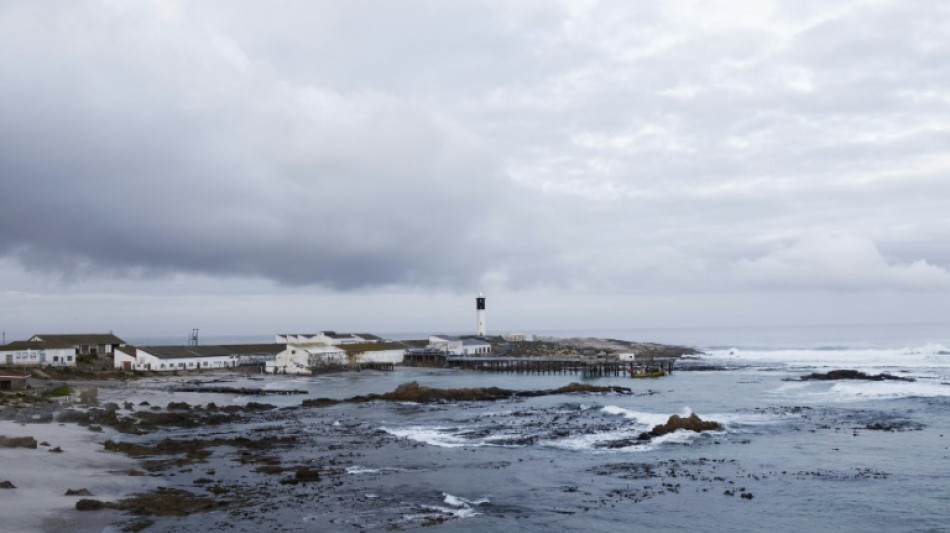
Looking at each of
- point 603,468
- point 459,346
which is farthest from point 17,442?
point 459,346

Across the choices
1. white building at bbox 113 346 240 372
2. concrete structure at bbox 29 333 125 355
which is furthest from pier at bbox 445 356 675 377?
concrete structure at bbox 29 333 125 355

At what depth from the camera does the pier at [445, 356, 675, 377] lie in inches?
3391

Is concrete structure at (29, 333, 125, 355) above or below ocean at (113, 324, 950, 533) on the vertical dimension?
above

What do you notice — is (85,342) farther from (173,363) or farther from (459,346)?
(459,346)

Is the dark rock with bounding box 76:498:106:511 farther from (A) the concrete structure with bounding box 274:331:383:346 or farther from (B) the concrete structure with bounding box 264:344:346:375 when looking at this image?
(A) the concrete structure with bounding box 274:331:383:346

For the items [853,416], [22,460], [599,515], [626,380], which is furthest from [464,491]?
[626,380]

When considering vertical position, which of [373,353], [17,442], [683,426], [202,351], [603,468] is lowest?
[603,468]

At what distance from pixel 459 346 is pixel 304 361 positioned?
A: 99.6 ft

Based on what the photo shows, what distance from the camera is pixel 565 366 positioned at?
305 feet

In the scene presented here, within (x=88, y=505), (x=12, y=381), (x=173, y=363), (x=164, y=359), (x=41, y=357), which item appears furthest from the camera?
(x=173, y=363)

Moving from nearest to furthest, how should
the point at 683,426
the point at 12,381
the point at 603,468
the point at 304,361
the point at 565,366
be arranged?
the point at 603,468 < the point at 683,426 < the point at 12,381 < the point at 304,361 < the point at 565,366

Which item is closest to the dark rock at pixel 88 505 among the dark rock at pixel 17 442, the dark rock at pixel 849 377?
the dark rock at pixel 17 442

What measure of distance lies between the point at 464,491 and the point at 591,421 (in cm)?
1919

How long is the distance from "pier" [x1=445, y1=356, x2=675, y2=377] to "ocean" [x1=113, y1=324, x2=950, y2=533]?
3363 cm
